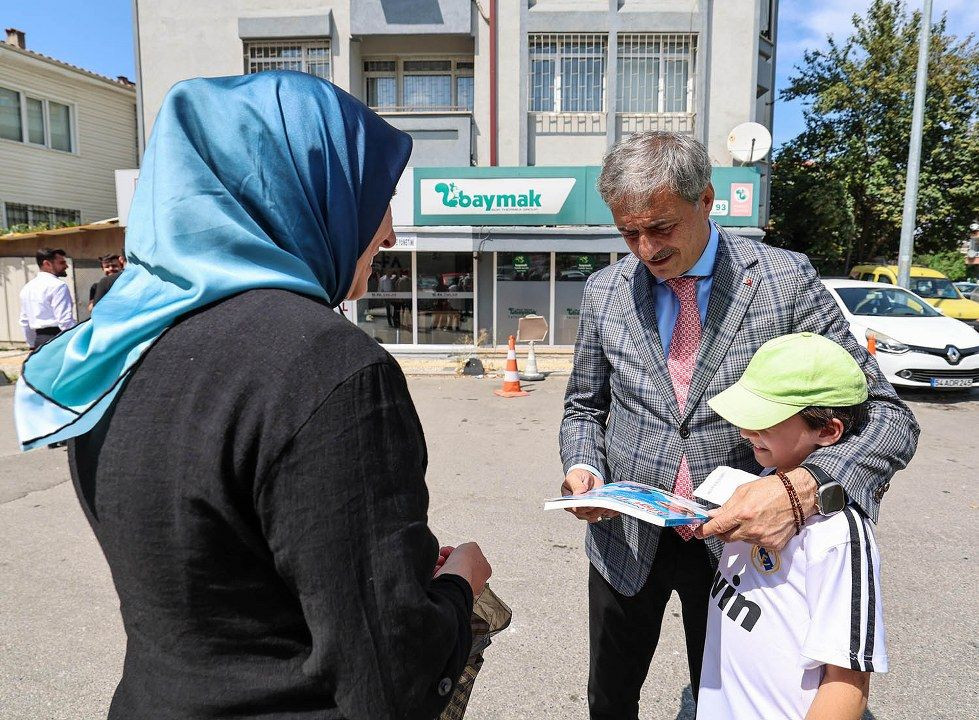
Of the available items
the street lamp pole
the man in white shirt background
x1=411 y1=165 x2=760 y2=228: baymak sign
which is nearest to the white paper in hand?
the man in white shirt background

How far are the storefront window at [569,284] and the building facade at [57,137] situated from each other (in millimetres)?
14606

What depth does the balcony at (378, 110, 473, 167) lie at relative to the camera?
1514cm

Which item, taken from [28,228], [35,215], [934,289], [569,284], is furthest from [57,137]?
[934,289]

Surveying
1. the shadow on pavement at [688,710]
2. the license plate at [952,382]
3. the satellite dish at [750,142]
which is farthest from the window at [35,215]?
the shadow on pavement at [688,710]

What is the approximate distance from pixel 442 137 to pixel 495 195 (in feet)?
6.11

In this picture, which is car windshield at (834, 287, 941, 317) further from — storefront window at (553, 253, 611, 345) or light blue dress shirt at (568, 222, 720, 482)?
light blue dress shirt at (568, 222, 720, 482)

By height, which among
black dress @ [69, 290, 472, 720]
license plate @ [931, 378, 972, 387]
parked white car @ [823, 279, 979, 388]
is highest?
black dress @ [69, 290, 472, 720]

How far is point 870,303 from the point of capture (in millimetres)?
11859

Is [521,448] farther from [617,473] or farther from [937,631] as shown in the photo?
[617,473]

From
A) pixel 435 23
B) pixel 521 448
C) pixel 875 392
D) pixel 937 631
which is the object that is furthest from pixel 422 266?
pixel 875 392

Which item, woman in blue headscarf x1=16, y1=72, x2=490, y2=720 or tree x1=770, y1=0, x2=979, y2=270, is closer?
woman in blue headscarf x1=16, y1=72, x2=490, y2=720

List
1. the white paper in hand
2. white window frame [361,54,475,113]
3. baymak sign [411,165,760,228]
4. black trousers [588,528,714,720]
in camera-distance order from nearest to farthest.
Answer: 1. the white paper in hand
2. black trousers [588,528,714,720]
3. baymak sign [411,165,760,228]
4. white window frame [361,54,475,113]

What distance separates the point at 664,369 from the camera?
2.23 m

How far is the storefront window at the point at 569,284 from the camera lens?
15.2 m
